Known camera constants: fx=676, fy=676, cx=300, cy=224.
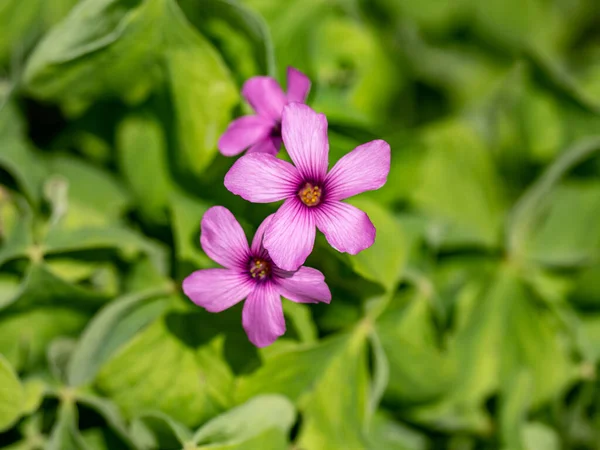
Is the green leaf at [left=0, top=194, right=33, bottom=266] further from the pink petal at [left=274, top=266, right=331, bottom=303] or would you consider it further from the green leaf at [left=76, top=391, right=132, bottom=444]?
the pink petal at [left=274, top=266, right=331, bottom=303]

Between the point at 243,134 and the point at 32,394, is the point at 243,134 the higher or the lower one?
the higher one

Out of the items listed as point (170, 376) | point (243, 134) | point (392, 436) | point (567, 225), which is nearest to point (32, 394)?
point (170, 376)

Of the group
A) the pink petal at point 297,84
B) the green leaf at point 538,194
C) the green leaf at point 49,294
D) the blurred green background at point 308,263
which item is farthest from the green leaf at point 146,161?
the green leaf at point 538,194

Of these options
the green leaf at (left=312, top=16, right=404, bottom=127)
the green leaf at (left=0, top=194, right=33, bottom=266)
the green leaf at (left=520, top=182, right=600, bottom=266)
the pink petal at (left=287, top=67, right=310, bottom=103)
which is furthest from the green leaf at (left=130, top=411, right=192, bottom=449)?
the green leaf at (left=520, top=182, right=600, bottom=266)

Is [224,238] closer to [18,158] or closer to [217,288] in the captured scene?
[217,288]

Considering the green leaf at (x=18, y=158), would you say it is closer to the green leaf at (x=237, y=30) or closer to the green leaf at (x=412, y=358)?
the green leaf at (x=237, y=30)
